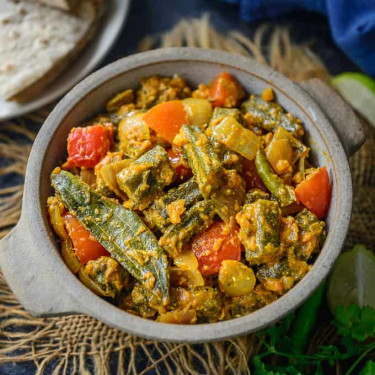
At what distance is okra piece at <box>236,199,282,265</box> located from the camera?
2371 mm

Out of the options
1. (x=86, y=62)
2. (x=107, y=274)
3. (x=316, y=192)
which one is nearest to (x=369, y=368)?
(x=316, y=192)

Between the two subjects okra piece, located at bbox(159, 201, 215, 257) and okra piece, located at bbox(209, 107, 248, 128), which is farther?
okra piece, located at bbox(209, 107, 248, 128)

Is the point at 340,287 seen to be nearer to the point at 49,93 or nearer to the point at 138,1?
the point at 49,93

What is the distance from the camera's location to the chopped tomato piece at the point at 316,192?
255 cm

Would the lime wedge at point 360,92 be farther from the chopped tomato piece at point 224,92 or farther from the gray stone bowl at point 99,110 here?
the chopped tomato piece at point 224,92

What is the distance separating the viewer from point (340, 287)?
10.5ft

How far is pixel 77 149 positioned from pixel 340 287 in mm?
1831

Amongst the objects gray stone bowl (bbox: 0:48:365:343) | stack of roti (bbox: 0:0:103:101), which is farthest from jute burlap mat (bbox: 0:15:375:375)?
gray stone bowl (bbox: 0:48:365:343)

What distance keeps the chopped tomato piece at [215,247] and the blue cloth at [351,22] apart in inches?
82.7

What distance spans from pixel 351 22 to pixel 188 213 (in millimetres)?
2248

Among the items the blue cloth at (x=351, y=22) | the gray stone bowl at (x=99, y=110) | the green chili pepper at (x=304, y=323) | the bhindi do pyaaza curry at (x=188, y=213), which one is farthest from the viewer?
the blue cloth at (x=351, y=22)

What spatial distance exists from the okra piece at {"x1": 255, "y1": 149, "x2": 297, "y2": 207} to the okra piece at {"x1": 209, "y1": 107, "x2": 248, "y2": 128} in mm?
242

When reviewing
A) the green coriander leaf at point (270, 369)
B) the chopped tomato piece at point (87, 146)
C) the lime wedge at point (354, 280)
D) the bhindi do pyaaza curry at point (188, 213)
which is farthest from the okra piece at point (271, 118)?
the green coriander leaf at point (270, 369)

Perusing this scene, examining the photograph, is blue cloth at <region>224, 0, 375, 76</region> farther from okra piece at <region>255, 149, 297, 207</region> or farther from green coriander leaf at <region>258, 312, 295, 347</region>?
green coriander leaf at <region>258, 312, 295, 347</region>
